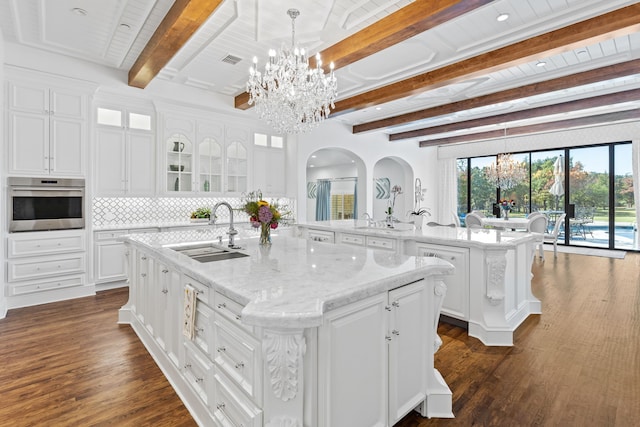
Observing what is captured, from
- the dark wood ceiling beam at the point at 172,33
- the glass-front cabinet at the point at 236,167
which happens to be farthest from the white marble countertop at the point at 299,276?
the glass-front cabinet at the point at 236,167

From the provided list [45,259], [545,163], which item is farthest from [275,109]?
[545,163]

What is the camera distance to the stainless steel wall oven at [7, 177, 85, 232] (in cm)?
400

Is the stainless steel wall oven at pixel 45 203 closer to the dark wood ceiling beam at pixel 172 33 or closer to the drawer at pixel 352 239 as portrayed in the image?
the dark wood ceiling beam at pixel 172 33

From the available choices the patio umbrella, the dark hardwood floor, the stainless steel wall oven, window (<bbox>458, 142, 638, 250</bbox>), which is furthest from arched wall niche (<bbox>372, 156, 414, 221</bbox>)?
the stainless steel wall oven

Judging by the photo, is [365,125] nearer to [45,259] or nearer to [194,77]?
[194,77]

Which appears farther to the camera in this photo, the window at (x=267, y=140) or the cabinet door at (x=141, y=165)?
the window at (x=267, y=140)

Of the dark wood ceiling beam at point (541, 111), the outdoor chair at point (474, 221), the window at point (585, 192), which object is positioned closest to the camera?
the dark wood ceiling beam at point (541, 111)

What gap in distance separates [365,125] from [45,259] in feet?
21.2

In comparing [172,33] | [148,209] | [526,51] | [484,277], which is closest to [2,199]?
[148,209]

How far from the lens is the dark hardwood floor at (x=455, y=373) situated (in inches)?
80.6

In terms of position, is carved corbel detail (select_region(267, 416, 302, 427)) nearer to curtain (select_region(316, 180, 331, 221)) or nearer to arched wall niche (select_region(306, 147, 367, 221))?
arched wall niche (select_region(306, 147, 367, 221))

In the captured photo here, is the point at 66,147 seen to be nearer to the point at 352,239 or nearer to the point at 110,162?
the point at 110,162

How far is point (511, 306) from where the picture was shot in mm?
3383

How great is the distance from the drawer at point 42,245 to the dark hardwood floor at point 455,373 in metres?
0.70
